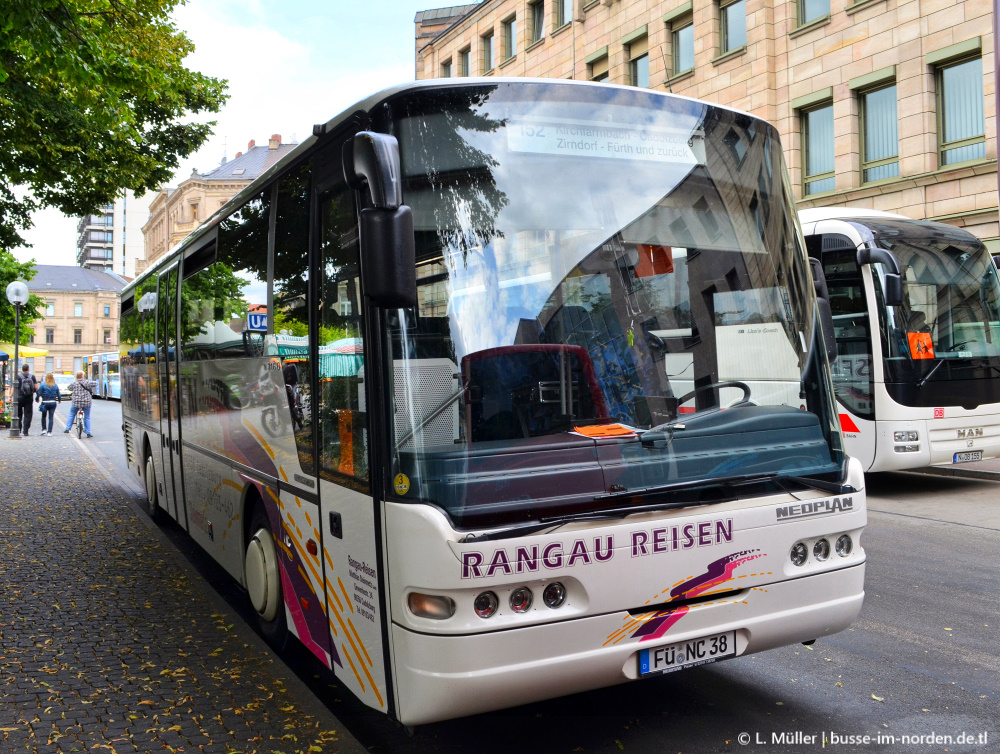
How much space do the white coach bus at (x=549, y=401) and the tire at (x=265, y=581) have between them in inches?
18.3

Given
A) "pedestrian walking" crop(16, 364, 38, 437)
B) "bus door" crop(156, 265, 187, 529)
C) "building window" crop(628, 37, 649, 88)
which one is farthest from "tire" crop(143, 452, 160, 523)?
"building window" crop(628, 37, 649, 88)

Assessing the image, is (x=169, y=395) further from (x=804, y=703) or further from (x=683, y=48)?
(x=683, y=48)

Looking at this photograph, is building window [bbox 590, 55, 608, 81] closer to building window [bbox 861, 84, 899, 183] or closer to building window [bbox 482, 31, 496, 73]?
building window [bbox 482, 31, 496, 73]

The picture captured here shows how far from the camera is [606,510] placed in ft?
12.1

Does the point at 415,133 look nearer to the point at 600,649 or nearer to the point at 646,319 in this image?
the point at 646,319

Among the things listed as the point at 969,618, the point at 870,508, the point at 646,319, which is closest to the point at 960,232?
the point at 870,508

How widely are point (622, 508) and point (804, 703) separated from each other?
169 cm

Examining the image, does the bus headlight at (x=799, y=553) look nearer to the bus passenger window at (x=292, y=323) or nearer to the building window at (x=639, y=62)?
the bus passenger window at (x=292, y=323)

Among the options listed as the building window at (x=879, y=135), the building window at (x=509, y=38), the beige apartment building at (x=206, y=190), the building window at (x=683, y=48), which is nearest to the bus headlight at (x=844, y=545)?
the building window at (x=879, y=135)

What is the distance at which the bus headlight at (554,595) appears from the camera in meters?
3.64

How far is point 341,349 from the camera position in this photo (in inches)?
163

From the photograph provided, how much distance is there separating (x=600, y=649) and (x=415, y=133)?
7.22 ft

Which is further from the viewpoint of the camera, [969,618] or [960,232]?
[960,232]

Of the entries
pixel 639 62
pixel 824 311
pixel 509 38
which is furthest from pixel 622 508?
pixel 509 38
